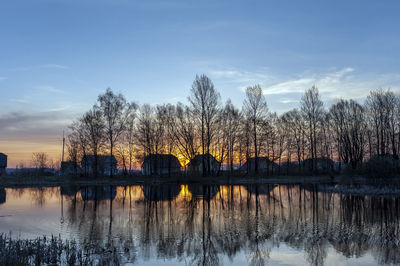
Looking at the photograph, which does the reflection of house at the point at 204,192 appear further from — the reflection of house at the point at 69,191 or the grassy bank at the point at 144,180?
the reflection of house at the point at 69,191

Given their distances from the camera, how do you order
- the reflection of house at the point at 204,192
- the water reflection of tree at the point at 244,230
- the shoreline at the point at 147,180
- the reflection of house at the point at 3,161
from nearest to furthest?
the water reflection of tree at the point at 244,230 < the reflection of house at the point at 204,192 < the shoreline at the point at 147,180 < the reflection of house at the point at 3,161

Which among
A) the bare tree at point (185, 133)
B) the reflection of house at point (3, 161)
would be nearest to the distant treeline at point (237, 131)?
the bare tree at point (185, 133)

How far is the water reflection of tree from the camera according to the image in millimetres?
11281

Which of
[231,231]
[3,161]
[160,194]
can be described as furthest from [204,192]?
[3,161]

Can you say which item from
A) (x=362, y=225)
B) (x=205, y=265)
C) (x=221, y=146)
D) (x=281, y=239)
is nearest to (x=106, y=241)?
(x=205, y=265)

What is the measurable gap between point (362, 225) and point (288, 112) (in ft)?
191

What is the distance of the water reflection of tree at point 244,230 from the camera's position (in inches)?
444

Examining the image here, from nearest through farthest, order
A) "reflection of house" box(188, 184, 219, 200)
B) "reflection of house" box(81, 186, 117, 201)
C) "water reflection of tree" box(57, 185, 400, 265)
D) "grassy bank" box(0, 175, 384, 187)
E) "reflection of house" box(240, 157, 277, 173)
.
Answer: "water reflection of tree" box(57, 185, 400, 265), "reflection of house" box(81, 186, 117, 201), "reflection of house" box(188, 184, 219, 200), "grassy bank" box(0, 175, 384, 187), "reflection of house" box(240, 157, 277, 173)

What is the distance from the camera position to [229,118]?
2496 inches

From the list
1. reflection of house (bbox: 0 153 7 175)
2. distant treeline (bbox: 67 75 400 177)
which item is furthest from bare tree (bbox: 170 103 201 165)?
reflection of house (bbox: 0 153 7 175)

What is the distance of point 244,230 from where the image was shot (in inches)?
576

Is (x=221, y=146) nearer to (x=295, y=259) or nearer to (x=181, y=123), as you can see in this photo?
(x=181, y=123)

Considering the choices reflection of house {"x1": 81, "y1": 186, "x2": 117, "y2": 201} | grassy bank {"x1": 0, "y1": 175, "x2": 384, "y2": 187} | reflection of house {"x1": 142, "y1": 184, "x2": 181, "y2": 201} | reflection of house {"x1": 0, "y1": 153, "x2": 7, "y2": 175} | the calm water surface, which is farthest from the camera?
reflection of house {"x1": 0, "y1": 153, "x2": 7, "y2": 175}

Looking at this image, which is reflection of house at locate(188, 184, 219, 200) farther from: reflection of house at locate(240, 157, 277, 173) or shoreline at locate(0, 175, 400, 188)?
reflection of house at locate(240, 157, 277, 173)
